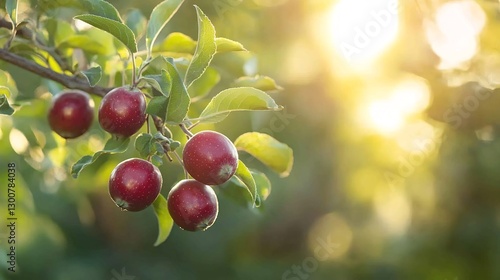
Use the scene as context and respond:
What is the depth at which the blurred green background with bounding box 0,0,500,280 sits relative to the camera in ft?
8.87

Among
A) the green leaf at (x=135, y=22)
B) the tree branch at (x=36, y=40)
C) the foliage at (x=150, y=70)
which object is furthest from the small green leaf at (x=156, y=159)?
the green leaf at (x=135, y=22)

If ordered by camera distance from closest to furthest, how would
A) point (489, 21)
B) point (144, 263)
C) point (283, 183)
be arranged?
point (489, 21), point (283, 183), point (144, 263)

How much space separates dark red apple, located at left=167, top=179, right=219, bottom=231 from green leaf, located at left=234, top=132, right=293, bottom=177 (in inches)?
8.5

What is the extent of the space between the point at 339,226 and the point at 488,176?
5.44 feet

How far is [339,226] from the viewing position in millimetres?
5102

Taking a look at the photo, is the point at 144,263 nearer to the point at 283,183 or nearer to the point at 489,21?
the point at 283,183

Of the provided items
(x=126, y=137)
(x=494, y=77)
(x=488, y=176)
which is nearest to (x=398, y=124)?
(x=488, y=176)

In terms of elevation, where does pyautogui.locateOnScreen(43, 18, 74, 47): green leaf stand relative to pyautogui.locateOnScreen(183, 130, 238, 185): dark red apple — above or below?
below

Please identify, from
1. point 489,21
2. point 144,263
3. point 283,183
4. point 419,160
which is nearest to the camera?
point 489,21

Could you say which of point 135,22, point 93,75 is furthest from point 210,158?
point 135,22

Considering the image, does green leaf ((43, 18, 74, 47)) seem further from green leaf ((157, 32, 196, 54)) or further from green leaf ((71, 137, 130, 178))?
green leaf ((71, 137, 130, 178))

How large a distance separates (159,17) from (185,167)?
0.39 meters

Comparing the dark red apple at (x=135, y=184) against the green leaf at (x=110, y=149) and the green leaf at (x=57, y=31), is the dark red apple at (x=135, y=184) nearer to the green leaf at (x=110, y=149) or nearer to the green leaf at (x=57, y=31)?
the green leaf at (x=110, y=149)

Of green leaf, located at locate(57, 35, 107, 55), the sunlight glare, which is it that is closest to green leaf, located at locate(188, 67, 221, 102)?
green leaf, located at locate(57, 35, 107, 55)
